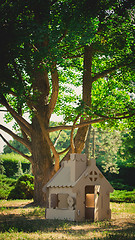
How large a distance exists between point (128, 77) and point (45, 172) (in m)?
6.78

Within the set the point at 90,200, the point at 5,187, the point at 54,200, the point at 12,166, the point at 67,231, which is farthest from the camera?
the point at 12,166

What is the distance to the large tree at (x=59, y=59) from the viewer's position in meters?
11.6

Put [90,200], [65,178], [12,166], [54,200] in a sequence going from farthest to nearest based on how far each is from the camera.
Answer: [12,166] < [90,200] < [54,200] < [65,178]

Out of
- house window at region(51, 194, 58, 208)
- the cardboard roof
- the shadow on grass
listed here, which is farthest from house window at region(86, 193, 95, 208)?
the shadow on grass

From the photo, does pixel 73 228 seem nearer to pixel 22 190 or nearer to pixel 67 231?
pixel 67 231

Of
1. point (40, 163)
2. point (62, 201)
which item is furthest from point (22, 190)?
point (62, 201)

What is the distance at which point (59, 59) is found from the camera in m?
11.7

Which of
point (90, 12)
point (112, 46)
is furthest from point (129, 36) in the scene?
point (90, 12)

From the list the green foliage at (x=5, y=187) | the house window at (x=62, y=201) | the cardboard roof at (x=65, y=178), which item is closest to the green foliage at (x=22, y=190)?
the green foliage at (x=5, y=187)

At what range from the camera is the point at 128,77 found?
16.6m

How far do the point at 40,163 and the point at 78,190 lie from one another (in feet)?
18.4

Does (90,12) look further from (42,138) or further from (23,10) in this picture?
(42,138)

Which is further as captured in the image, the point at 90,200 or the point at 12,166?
the point at 12,166

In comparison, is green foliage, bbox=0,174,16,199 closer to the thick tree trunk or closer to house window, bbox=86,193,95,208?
the thick tree trunk
